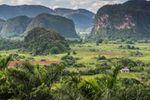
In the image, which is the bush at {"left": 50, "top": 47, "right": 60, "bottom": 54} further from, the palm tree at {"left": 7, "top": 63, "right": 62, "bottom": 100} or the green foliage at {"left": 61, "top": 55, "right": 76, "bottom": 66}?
the palm tree at {"left": 7, "top": 63, "right": 62, "bottom": 100}

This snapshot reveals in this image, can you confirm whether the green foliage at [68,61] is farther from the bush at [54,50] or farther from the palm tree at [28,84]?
the palm tree at [28,84]

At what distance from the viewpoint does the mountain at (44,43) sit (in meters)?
116

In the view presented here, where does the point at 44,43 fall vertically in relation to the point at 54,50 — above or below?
above

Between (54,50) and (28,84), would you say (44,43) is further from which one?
(28,84)

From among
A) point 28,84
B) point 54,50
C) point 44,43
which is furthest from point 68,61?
point 28,84

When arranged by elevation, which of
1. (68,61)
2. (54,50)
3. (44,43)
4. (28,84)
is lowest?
(54,50)

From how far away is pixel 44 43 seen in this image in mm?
118562

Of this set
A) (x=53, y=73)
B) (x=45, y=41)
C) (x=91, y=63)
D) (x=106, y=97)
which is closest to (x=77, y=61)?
(x=91, y=63)

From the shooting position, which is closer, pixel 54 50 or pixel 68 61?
pixel 68 61

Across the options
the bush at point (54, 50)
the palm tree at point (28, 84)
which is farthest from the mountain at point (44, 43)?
the palm tree at point (28, 84)

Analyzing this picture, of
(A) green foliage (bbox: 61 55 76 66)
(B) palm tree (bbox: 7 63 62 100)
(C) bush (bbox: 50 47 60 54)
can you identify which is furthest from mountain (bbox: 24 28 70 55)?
(B) palm tree (bbox: 7 63 62 100)

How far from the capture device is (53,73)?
122 feet

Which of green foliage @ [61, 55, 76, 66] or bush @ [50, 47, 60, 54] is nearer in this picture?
green foliage @ [61, 55, 76, 66]

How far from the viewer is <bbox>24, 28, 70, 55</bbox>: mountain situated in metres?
116
